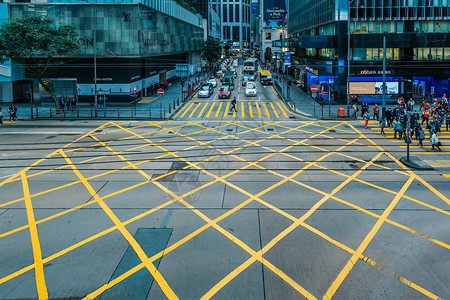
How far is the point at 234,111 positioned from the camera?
131 feet

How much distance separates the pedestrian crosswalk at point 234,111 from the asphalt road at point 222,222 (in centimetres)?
1279

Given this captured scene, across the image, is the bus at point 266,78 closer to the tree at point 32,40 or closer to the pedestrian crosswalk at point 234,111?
the pedestrian crosswalk at point 234,111

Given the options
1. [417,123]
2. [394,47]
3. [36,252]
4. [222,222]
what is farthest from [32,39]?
[394,47]

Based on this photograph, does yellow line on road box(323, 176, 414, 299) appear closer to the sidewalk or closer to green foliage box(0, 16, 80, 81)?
the sidewalk

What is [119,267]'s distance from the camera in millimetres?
10555

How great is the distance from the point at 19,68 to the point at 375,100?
40118 millimetres

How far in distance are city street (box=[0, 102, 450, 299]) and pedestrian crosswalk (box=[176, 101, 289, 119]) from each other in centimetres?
1239

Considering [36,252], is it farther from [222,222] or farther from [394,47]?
[394,47]

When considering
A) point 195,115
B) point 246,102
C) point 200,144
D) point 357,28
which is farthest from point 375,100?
point 200,144

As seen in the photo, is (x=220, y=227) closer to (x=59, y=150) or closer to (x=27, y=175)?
(x=27, y=175)

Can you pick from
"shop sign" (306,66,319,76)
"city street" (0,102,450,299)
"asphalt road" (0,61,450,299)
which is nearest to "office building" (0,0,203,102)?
"shop sign" (306,66,319,76)

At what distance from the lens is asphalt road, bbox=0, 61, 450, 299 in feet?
32.1

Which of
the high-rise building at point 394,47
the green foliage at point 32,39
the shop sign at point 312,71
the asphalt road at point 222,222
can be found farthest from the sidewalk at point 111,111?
the high-rise building at point 394,47

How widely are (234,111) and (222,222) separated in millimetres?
27166
